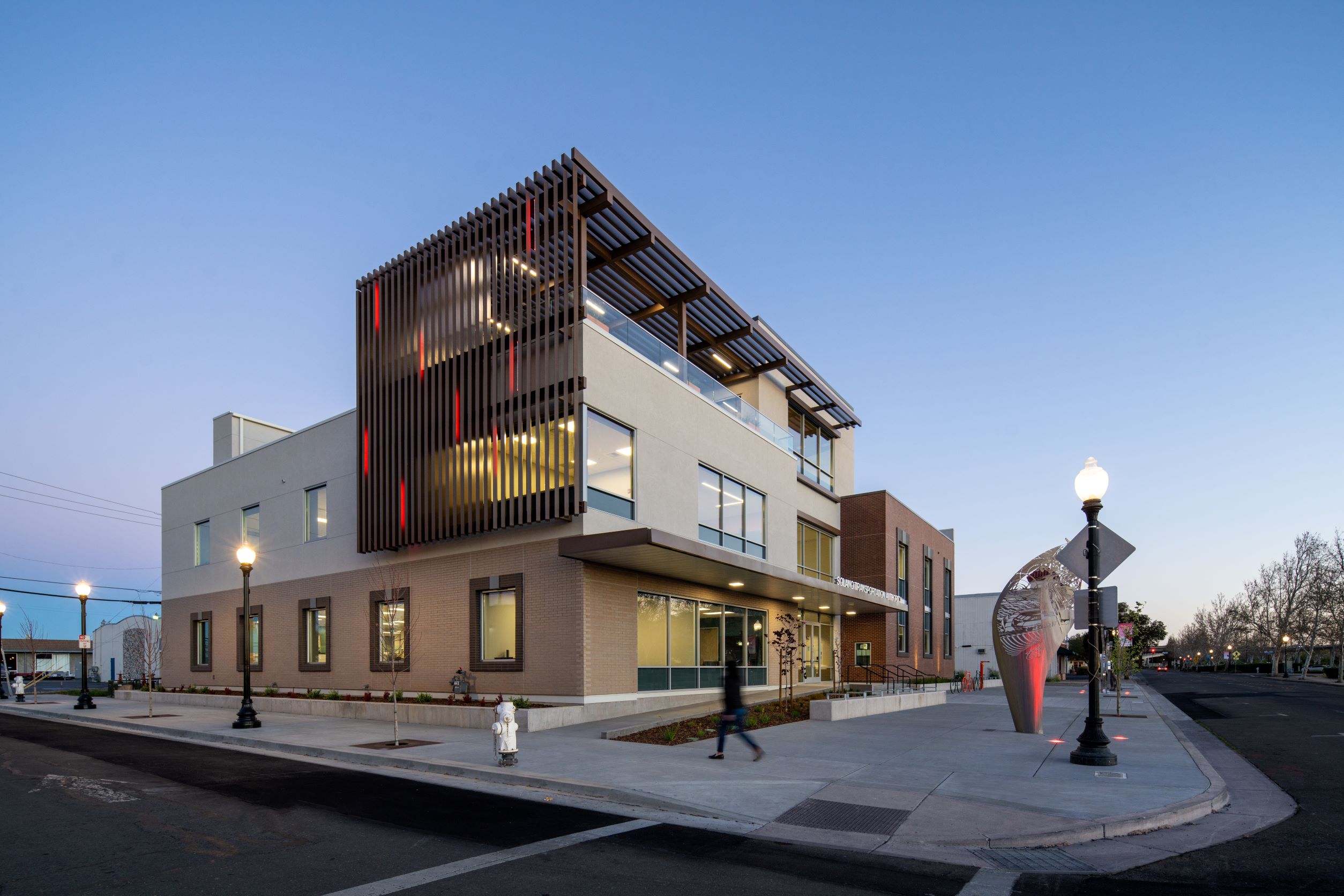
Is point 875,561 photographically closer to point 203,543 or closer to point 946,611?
point 946,611

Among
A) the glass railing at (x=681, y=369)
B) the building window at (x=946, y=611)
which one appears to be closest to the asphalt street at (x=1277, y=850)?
the glass railing at (x=681, y=369)

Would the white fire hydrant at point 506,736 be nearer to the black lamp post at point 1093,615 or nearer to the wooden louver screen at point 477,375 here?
the wooden louver screen at point 477,375

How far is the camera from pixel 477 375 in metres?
22.8

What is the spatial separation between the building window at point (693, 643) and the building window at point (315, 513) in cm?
1238

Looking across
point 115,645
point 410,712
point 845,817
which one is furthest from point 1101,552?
point 115,645

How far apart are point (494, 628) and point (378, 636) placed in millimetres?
4991

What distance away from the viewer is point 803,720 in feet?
67.5

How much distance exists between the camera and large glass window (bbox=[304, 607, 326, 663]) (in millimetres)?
27672

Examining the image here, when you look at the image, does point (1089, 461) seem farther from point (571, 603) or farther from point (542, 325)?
point (542, 325)

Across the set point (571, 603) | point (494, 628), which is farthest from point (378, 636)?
point (571, 603)

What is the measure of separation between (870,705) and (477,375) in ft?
46.2

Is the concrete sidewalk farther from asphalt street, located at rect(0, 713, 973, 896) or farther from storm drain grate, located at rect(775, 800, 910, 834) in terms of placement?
asphalt street, located at rect(0, 713, 973, 896)

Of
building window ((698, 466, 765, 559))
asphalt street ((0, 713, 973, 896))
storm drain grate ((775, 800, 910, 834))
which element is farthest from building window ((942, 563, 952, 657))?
asphalt street ((0, 713, 973, 896))

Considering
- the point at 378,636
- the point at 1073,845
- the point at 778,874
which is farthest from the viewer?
the point at 378,636
